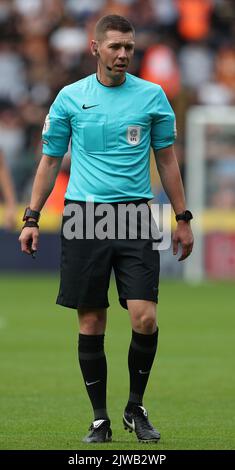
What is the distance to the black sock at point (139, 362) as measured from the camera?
7.77 m

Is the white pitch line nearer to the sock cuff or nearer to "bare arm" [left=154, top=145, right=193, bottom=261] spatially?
the sock cuff

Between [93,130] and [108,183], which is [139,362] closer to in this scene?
[108,183]

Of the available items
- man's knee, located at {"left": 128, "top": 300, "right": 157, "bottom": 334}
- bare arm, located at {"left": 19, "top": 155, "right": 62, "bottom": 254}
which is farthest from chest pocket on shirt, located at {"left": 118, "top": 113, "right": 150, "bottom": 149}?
man's knee, located at {"left": 128, "top": 300, "right": 157, "bottom": 334}

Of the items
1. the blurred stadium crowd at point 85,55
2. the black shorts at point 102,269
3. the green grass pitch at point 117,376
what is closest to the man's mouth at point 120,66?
the black shorts at point 102,269

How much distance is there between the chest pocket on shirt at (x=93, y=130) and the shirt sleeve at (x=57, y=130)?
0.31ft

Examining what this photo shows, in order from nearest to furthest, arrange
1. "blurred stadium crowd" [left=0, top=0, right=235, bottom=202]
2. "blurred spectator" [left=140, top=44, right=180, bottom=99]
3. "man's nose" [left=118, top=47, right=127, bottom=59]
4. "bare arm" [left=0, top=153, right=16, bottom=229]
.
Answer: "man's nose" [left=118, top=47, right=127, bottom=59] → "bare arm" [left=0, top=153, right=16, bottom=229] → "blurred stadium crowd" [left=0, top=0, right=235, bottom=202] → "blurred spectator" [left=140, top=44, right=180, bottom=99]

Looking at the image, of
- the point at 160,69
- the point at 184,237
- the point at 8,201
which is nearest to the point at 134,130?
the point at 184,237

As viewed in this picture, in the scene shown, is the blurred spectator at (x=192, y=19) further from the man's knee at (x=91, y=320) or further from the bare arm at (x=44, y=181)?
the man's knee at (x=91, y=320)

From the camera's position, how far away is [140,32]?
24.5m

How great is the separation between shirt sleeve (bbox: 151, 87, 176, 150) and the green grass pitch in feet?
5.73

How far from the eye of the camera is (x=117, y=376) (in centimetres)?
1121

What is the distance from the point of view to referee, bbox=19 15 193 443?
7641mm

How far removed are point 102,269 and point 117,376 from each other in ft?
12.0

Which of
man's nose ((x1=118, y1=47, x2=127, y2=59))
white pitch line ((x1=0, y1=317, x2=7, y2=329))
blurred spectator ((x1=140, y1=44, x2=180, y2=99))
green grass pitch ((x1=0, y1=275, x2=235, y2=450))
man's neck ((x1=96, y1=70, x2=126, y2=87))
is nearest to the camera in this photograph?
man's nose ((x1=118, y1=47, x2=127, y2=59))
